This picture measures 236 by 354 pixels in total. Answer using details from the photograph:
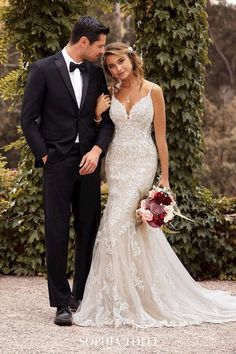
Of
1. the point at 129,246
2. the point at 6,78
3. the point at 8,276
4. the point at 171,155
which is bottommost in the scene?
the point at 8,276

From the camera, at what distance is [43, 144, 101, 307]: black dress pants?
202 inches

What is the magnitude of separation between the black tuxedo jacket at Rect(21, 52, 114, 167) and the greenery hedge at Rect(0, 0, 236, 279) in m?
2.01

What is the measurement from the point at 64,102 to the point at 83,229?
3.03 feet

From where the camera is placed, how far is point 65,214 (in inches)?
204

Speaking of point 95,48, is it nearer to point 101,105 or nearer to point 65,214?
point 101,105

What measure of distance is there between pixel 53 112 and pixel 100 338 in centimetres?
153

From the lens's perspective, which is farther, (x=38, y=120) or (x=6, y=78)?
(x=6, y=78)

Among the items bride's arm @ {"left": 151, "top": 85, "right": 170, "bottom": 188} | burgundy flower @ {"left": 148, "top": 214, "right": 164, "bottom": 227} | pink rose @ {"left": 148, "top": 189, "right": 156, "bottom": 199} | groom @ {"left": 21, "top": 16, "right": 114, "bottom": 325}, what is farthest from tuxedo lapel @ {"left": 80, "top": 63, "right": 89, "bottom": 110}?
burgundy flower @ {"left": 148, "top": 214, "right": 164, "bottom": 227}

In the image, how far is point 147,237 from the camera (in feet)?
17.6

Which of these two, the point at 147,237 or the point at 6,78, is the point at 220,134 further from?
the point at 147,237

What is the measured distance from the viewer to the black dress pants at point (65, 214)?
16.8ft

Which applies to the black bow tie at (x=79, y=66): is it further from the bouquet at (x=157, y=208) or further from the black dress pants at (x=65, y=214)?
the bouquet at (x=157, y=208)

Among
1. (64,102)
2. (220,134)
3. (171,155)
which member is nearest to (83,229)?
(64,102)

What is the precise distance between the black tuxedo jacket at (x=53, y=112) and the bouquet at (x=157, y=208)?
48cm
